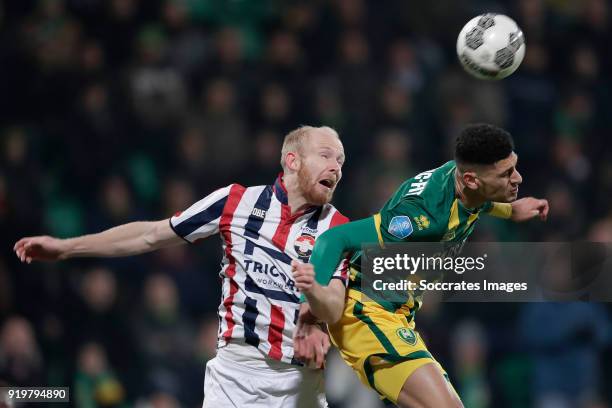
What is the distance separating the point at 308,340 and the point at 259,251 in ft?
1.81

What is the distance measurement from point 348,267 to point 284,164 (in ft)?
2.00

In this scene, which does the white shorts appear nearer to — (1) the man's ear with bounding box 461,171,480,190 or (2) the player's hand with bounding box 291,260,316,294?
(2) the player's hand with bounding box 291,260,316,294

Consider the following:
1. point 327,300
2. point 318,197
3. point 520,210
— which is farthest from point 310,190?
point 520,210

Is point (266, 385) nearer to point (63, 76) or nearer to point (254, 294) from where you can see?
point (254, 294)

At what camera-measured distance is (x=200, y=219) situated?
464 cm

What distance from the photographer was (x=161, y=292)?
7785mm

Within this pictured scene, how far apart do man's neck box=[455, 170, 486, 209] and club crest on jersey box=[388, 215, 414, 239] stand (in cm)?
31

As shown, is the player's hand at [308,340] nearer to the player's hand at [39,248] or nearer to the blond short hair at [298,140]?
the blond short hair at [298,140]

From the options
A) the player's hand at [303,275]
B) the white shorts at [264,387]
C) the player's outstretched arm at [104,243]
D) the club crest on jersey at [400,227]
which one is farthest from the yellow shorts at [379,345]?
the player's outstretched arm at [104,243]

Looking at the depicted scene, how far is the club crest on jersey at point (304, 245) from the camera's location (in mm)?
4555

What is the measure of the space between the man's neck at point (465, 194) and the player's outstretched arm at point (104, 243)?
1.28 m

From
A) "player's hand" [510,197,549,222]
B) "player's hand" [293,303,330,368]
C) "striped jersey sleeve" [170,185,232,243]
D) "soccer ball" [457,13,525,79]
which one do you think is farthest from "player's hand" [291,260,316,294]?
"soccer ball" [457,13,525,79]

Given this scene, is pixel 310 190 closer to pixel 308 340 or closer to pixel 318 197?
pixel 318 197

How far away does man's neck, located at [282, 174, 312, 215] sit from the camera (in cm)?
466
